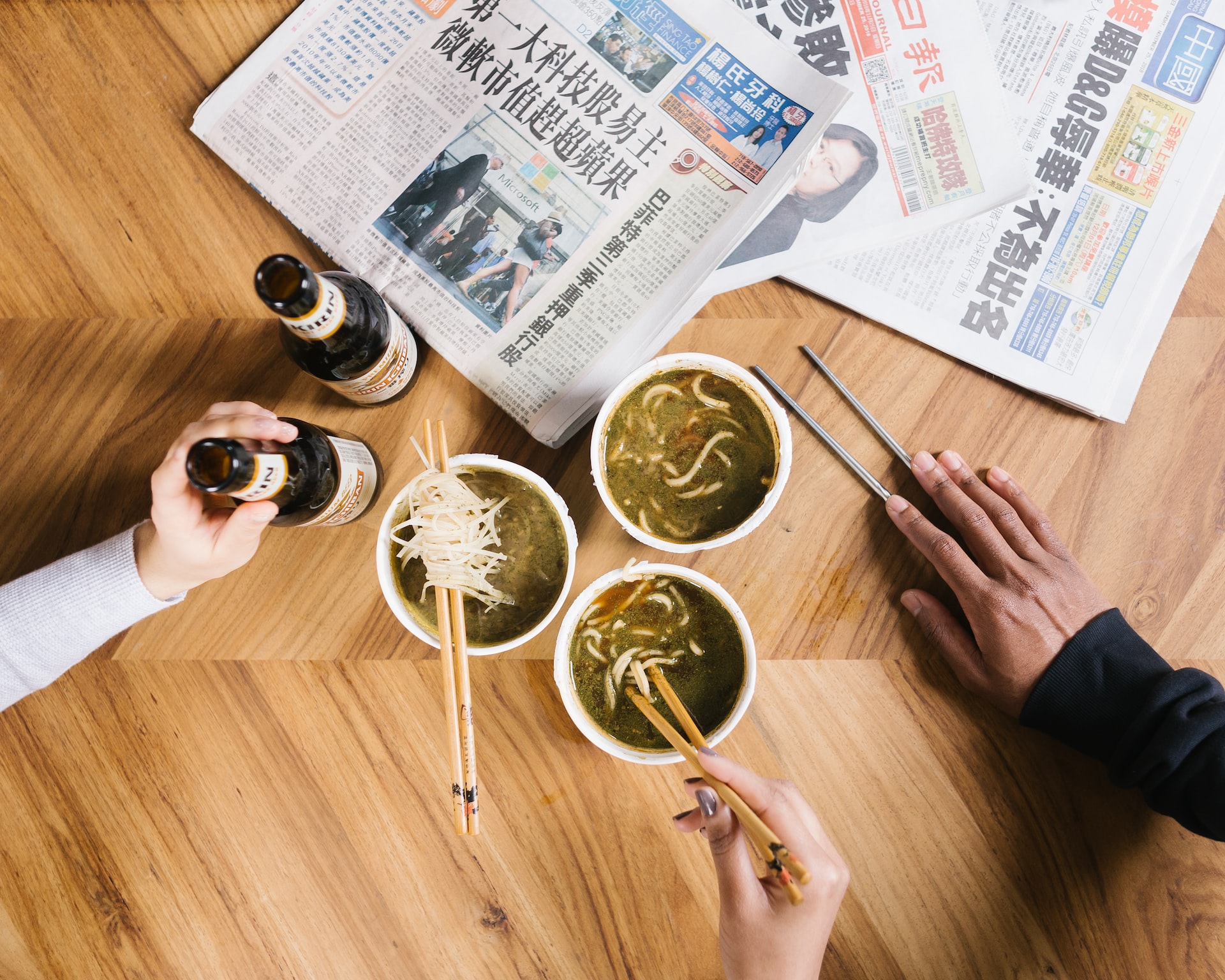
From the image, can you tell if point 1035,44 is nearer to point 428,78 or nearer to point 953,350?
point 953,350

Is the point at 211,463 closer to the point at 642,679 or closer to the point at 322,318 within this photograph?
the point at 322,318

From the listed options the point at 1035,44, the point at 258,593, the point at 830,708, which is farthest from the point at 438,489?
the point at 1035,44

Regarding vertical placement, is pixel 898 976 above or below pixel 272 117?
below

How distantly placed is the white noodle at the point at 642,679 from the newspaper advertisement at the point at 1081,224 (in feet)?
1.92

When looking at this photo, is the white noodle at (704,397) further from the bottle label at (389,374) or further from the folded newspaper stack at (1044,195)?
the bottle label at (389,374)

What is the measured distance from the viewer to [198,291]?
1069 millimetres

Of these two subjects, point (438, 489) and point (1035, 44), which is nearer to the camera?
point (438, 489)

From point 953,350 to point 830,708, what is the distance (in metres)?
0.54

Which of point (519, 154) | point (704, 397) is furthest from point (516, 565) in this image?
point (519, 154)

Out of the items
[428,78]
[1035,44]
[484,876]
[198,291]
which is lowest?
[484,876]

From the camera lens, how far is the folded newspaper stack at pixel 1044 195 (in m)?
1.06

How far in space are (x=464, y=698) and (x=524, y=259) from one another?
60cm

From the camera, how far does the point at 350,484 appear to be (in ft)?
3.07

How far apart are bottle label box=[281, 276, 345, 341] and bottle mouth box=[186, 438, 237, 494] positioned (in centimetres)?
14
